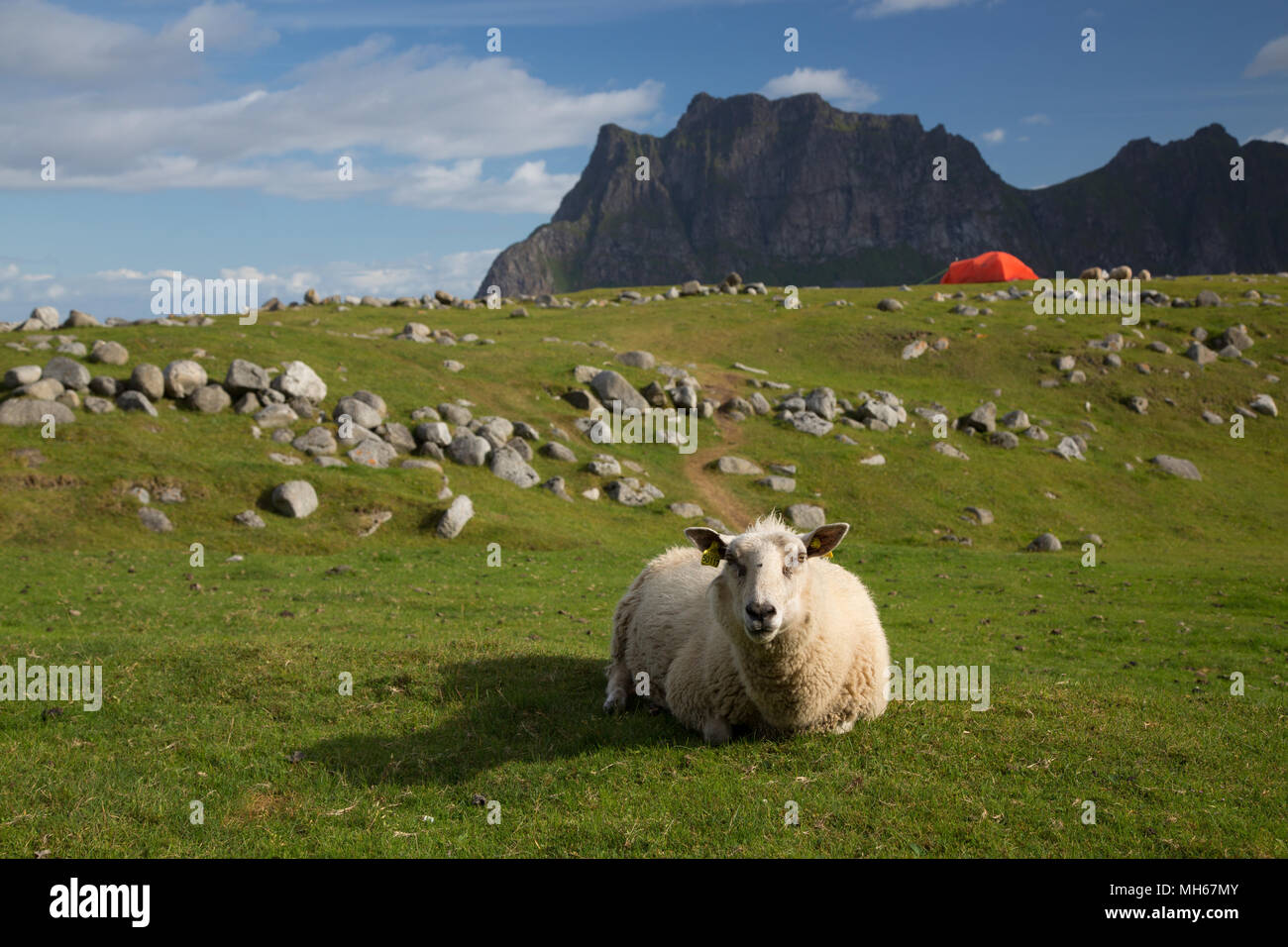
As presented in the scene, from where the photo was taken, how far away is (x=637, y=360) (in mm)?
55312

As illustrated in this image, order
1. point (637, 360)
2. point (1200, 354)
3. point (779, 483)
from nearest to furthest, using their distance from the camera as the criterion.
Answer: point (779, 483) → point (637, 360) → point (1200, 354)

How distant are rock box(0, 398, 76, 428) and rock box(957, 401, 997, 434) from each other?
152ft

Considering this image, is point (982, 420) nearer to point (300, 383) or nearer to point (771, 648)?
point (300, 383)

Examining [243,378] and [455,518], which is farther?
[243,378]

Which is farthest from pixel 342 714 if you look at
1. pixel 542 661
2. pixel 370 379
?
pixel 370 379

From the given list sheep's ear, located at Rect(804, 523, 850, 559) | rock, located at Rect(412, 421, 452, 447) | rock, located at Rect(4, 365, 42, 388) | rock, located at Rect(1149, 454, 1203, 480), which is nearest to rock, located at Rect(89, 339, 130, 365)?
rock, located at Rect(4, 365, 42, 388)

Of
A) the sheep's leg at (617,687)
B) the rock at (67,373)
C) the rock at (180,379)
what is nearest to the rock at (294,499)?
the rock at (180,379)

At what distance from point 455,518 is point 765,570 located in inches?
991

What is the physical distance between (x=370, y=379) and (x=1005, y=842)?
138 ft

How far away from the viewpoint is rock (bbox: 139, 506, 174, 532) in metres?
30.2

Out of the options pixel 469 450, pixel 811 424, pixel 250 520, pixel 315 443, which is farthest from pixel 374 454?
pixel 811 424

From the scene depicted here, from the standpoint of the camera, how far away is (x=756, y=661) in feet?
33.2

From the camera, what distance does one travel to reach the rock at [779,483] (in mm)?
41656

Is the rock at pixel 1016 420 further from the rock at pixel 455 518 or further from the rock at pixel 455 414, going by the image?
the rock at pixel 455 518
